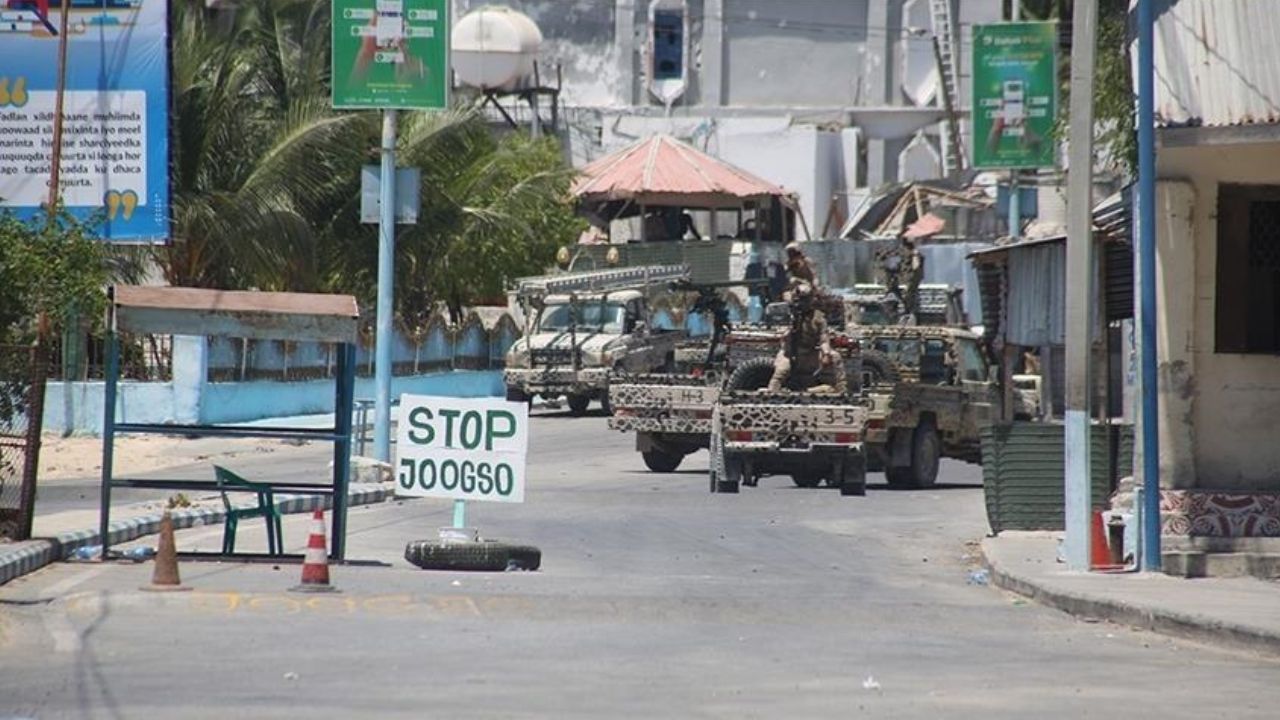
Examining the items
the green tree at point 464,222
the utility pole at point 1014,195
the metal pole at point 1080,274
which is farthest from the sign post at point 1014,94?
the metal pole at point 1080,274

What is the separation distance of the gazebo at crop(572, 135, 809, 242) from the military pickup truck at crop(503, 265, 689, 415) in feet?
54.9

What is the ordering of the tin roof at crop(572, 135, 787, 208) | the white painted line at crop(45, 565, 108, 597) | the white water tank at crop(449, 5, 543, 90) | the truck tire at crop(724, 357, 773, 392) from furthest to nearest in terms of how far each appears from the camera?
the white water tank at crop(449, 5, 543, 90) → the tin roof at crop(572, 135, 787, 208) → the truck tire at crop(724, 357, 773, 392) → the white painted line at crop(45, 565, 108, 597)

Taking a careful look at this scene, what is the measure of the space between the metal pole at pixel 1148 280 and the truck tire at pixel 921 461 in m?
11.1

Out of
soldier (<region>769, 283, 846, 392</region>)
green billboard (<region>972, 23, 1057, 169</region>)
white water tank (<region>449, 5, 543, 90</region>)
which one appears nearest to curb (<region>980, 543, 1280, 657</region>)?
soldier (<region>769, 283, 846, 392</region>)

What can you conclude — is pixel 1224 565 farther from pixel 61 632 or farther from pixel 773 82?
pixel 773 82

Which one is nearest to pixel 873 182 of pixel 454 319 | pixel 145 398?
pixel 454 319

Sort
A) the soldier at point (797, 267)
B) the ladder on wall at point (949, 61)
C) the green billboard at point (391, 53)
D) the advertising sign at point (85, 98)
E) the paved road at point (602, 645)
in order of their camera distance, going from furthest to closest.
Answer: the ladder on wall at point (949, 61) → the soldier at point (797, 267) → the advertising sign at point (85, 98) → the green billboard at point (391, 53) → the paved road at point (602, 645)

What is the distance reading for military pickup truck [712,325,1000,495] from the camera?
2559cm

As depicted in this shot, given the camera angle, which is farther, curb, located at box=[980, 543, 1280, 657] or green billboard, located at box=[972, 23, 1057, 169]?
green billboard, located at box=[972, 23, 1057, 169]

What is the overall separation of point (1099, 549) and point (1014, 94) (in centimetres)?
1807

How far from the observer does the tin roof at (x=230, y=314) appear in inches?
668

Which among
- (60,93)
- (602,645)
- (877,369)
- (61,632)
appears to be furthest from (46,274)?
(877,369)

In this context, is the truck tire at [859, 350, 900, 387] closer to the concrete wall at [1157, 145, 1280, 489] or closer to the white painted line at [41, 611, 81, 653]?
the concrete wall at [1157, 145, 1280, 489]

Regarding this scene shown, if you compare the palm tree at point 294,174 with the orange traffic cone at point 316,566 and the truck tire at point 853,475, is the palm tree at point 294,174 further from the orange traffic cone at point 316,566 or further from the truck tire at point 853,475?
the orange traffic cone at point 316,566
